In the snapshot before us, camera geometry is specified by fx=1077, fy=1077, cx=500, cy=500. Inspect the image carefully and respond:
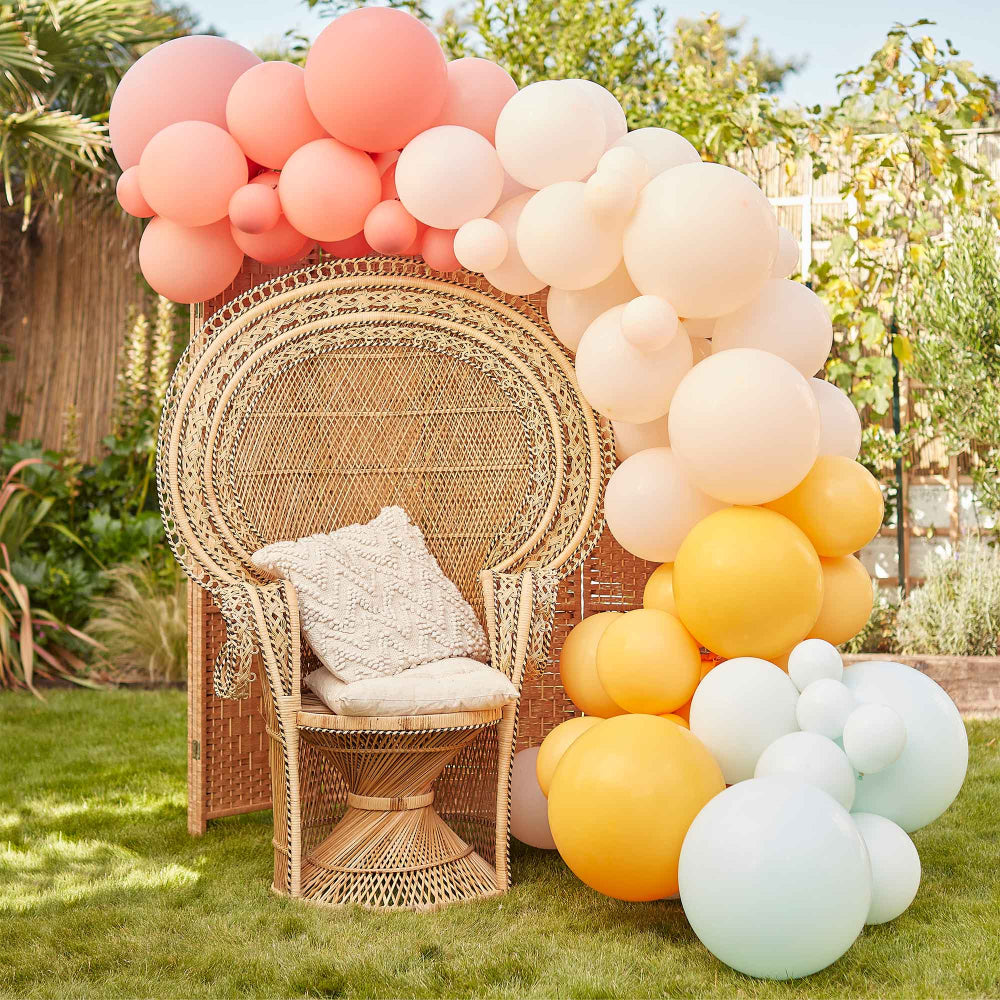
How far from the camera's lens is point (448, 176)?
2459 mm

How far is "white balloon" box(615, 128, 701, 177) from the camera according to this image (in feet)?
8.11

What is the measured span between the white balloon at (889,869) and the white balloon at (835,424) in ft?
2.80

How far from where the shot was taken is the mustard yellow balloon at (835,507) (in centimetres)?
229

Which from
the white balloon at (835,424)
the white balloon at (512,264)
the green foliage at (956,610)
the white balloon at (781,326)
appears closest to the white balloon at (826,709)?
the white balloon at (835,424)

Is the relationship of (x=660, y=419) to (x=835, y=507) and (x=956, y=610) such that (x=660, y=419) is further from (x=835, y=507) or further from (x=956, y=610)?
(x=956, y=610)

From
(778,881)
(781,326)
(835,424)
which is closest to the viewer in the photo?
(778,881)

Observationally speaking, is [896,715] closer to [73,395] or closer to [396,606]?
[396,606]

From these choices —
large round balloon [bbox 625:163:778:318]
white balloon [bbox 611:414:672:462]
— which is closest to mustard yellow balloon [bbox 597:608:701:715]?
white balloon [bbox 611:414:672:462]

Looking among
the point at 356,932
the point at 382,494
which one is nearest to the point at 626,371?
the point at 382,494

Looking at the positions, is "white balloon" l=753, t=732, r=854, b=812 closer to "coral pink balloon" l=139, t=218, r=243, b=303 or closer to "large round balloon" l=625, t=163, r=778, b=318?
"large round balloon" l=625, t=163, r=778, b=318

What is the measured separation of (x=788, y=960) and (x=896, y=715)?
492 millimetres

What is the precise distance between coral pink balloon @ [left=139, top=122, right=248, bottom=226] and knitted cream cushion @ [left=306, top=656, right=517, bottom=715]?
117 cm

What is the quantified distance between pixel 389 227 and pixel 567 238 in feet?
1.62

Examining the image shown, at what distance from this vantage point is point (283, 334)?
2711 mm
